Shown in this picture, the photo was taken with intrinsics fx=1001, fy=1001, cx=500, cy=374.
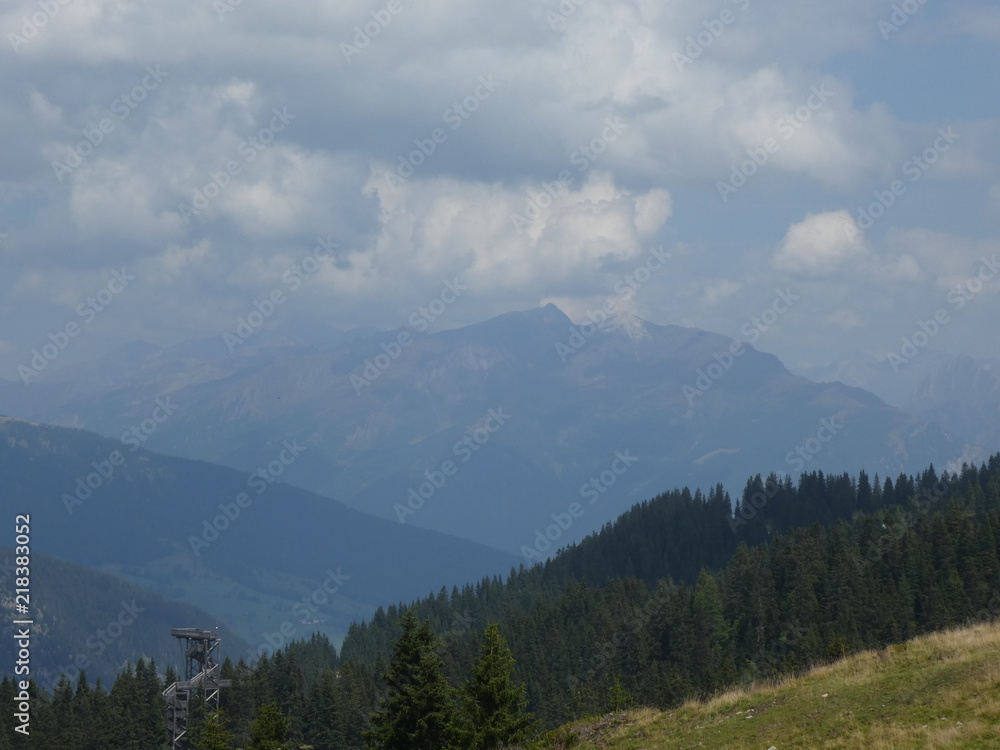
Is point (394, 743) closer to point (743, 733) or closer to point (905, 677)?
point (743, 733)

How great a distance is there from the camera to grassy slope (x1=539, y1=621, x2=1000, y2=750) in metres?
26.6

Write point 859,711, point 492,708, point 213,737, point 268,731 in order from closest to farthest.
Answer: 1. point 859,711
2. point 492,708
3. point 268,731
4. point 213,737

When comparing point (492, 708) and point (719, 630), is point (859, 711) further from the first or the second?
point (719, 630)

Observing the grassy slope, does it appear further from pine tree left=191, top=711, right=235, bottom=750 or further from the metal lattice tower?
the metal lattice tower

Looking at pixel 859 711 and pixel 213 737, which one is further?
pixel 213 737

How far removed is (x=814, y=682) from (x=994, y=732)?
9313 millimetres

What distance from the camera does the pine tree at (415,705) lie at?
45.7 meters

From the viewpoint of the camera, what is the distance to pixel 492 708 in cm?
4309

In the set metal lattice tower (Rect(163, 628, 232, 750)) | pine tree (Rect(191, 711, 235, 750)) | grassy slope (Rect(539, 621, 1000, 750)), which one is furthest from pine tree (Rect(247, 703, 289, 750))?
metal lattice tower (Rect(163, 628, 232, 750))

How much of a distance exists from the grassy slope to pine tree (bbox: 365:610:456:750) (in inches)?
401

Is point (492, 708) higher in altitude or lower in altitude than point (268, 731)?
lower

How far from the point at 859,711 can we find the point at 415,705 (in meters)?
22.5

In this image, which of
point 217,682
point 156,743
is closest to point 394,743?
point 217,682

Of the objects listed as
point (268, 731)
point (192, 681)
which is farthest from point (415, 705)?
point (192, 681)
